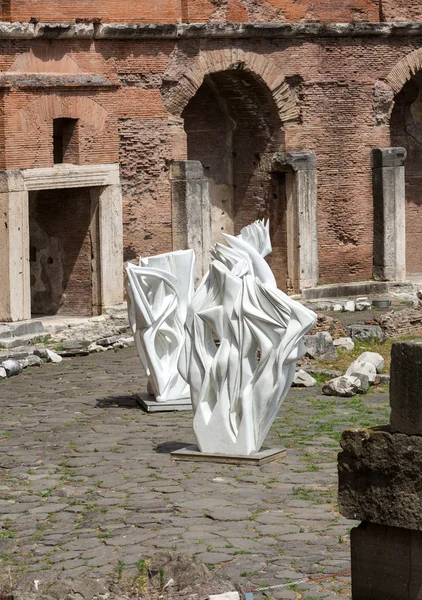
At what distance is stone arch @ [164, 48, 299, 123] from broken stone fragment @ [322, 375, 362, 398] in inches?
258

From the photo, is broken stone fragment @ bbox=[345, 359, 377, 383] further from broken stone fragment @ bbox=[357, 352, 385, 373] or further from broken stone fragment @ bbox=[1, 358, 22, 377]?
broken stone fragment @ bbox=[1, 358, 22, 377]

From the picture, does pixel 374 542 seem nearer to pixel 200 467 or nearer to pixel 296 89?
pixel 200 467

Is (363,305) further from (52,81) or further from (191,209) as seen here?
(52,81)

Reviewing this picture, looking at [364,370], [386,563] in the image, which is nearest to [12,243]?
[364,370]

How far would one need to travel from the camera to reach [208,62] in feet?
61.9

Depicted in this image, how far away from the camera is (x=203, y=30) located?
1869 cm

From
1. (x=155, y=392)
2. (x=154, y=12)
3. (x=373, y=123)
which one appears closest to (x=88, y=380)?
(x=155, y=392)

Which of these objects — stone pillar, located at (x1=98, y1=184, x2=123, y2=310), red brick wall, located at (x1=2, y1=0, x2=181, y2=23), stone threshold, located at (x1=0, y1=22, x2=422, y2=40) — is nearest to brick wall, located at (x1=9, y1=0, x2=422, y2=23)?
red brick wall, located at (x1=2, y1=0, x2=181, y2=23)

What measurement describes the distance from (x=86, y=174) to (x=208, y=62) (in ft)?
8.90

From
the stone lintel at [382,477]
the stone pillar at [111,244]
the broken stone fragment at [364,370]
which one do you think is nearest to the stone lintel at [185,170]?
the stone pillar at [111,244]

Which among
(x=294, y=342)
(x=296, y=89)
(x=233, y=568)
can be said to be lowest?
(x=233, y=568)

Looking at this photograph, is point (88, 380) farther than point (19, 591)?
Yes

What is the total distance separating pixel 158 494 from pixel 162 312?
367 cm

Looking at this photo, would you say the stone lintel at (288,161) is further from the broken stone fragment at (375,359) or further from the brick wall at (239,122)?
the broken stone fragment at (375,359)
